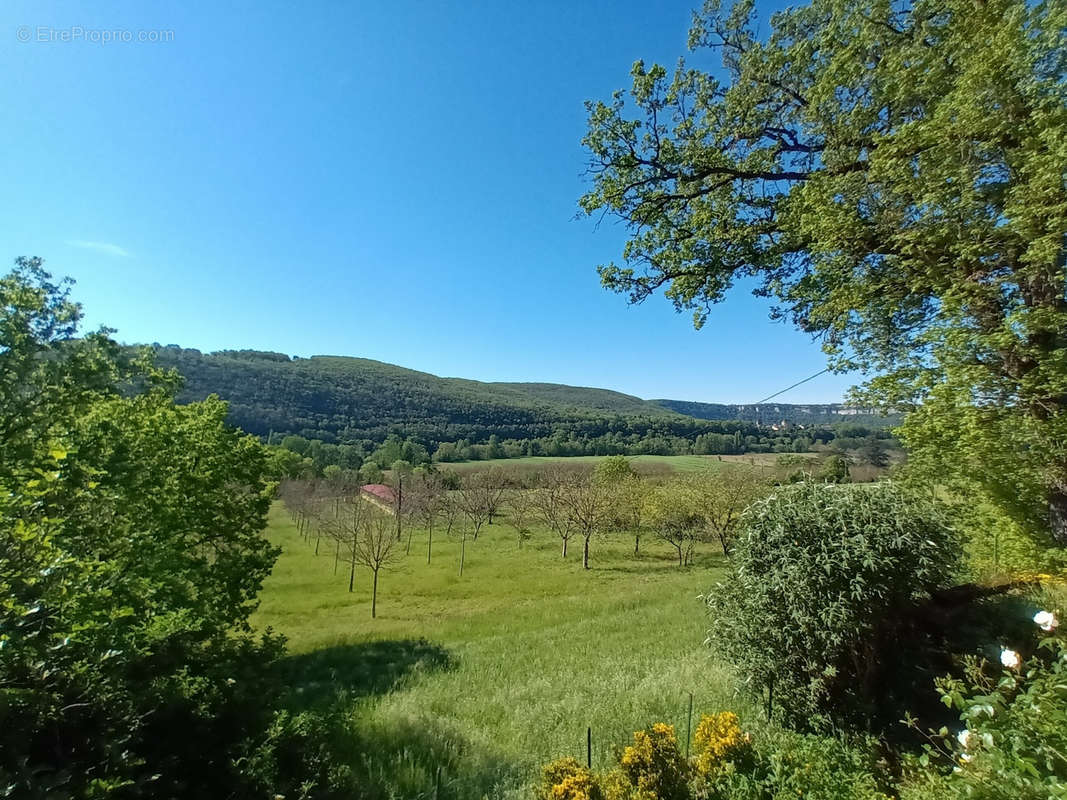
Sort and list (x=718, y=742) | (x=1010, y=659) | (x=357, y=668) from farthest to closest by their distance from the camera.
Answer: (x=357, y=668) → (x=718, y=742) → (x=1010, y=659)

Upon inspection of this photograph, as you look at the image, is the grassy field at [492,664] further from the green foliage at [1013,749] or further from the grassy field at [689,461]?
the grassy field at [689,461]

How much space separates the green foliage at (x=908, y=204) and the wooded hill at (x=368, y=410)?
3784 inches

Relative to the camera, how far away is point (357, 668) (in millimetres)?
12344

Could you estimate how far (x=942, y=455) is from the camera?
307 inches

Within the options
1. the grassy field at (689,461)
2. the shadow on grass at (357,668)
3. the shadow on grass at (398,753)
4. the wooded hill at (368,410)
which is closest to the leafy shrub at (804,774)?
the shadow on grass at (398,753)

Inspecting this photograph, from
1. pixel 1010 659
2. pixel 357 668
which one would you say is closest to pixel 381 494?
pixel 357 668

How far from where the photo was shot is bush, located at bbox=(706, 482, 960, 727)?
4762 mm

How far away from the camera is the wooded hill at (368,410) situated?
4304 inches

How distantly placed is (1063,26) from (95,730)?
11.2 m

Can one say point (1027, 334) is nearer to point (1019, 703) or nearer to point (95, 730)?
point (1019, 703)

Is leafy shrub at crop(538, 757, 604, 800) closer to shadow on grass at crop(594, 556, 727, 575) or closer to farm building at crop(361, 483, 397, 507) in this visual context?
shadow on grass at crop(594, 556, 727, 575)

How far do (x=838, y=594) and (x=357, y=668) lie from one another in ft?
40.0

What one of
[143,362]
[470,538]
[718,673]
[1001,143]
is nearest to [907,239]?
[1001,143]

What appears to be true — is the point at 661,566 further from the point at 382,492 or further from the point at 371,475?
the point at 371,475
